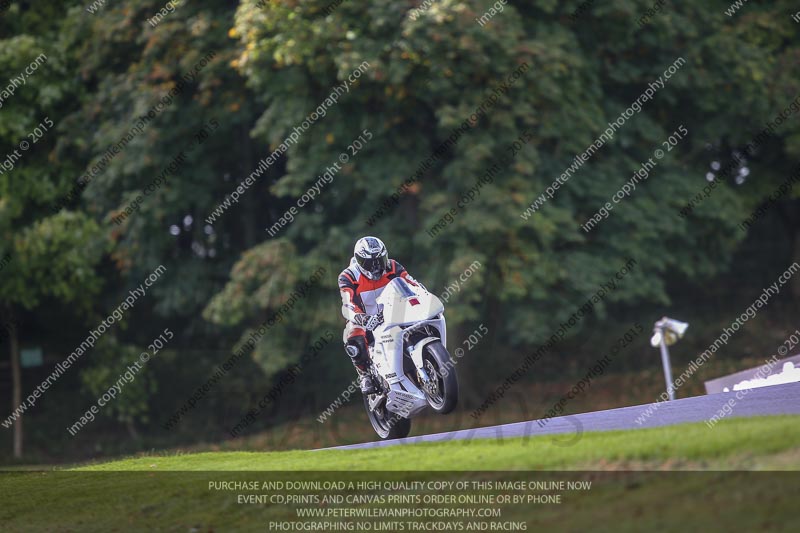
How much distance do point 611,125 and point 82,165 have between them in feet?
43.6

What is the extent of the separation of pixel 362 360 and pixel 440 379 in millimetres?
1479

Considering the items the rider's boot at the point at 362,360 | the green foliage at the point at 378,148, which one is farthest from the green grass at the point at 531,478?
the green foliage at the point at 378,148

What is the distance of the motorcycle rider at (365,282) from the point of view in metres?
12.7

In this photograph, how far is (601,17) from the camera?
25828mm

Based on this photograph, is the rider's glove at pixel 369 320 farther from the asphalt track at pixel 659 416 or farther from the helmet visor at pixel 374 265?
the asphalt track at pixel 659 416

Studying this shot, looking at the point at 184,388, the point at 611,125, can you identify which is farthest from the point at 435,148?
the point at 184,388

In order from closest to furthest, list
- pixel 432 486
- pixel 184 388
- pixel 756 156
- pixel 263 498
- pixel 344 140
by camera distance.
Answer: pixel 432 486
pixel 263 498
pixel 344 140
pixel 756 156
pixel 184 388

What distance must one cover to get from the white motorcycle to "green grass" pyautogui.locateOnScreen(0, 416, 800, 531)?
568 mm

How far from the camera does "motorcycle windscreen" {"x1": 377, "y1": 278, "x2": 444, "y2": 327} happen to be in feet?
40.7

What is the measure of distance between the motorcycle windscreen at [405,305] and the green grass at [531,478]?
1.45 meters

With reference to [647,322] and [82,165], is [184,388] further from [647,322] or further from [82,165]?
[647,322]

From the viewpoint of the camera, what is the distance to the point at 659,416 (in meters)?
12.8

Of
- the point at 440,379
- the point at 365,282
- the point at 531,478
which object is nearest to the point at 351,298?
the point at 365,282

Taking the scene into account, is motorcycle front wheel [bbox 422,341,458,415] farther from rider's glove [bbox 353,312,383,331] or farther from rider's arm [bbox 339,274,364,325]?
rider's arm [bbox 339,274,364,325]
